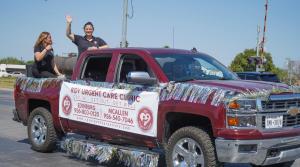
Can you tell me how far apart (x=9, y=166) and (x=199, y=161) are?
2997 millimetres

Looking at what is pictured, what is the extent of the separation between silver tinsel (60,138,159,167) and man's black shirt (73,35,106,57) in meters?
1.98

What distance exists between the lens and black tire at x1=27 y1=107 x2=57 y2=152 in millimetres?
8414

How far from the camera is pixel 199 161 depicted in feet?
19.6

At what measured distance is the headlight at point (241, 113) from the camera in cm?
555

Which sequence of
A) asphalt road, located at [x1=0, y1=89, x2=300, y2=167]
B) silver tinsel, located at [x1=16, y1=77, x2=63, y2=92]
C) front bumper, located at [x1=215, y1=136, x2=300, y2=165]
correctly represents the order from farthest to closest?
silver tinsel, located at [x1=16, y1=77, x2=63, y2=92]
asphalt road, located at [x1=0, y1=89, x2=300, y2=167]
front bumper, located at [x1=215, y1=136, x2=300, y2=165]

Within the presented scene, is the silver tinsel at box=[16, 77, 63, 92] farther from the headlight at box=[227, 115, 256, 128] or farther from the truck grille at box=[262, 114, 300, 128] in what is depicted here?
the truck grille at box=[262, 114, 300, 128]

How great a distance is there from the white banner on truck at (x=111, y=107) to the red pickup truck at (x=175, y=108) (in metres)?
0.01

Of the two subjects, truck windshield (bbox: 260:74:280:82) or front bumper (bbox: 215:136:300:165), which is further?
truck windshield (bbox: 260:74:280:82)

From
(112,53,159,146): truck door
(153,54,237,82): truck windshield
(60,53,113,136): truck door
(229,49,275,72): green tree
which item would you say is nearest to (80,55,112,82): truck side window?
(60,53,113,136): truck door

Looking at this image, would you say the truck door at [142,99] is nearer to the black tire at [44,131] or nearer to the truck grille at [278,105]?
the truck grille at [278,105]

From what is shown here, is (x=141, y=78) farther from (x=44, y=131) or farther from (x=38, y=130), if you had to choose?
(x=38, y=130)

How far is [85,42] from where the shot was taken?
9250 millimetres

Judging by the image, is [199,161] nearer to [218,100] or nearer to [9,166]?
[218,100]

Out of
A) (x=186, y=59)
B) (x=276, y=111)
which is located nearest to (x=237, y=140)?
(x=276, y=111)
